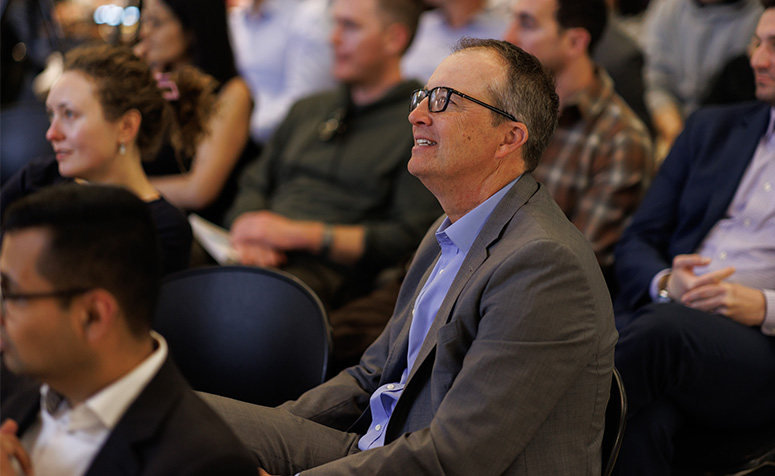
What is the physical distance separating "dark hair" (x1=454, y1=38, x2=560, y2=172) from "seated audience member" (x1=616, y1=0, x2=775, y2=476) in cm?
56

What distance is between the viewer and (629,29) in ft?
12.7

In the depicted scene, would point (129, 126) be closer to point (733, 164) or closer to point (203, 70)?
point (203, 70)

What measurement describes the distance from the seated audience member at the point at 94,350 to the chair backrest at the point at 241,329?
2.29 ft

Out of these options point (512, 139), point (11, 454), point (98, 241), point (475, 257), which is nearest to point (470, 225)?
point (475, 257)

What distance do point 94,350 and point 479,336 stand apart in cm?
59

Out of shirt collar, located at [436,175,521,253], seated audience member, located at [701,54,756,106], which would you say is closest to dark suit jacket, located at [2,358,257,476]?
shirt collar, located at [436,175,521,253]

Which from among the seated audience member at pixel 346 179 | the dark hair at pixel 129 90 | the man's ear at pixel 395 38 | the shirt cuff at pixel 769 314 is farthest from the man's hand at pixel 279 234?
the shirt cuff at pixel 769 314

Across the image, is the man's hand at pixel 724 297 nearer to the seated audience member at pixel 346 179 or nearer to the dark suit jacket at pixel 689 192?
the dark suit jacket at pixel 689 192

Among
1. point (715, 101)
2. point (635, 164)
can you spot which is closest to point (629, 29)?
point (715, 101)

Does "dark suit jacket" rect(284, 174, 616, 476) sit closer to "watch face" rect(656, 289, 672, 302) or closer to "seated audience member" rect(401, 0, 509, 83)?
"watch face" rect(656, 289, 672, 302)

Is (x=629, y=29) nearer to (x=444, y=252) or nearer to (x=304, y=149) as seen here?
(x=304, y=149)

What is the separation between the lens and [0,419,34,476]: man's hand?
3.18 ft

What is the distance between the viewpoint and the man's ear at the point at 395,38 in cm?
293

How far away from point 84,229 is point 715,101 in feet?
7.51
